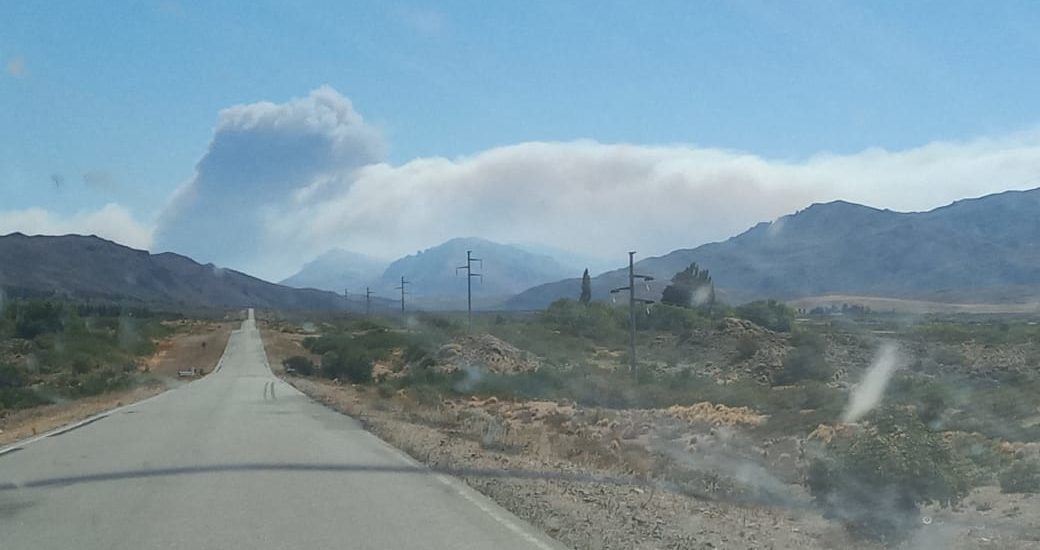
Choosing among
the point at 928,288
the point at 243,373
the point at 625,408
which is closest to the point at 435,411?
the point at 625,408

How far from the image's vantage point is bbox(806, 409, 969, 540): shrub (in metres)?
13.9

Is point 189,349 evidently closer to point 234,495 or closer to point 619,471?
point 619,471

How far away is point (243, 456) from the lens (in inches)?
741

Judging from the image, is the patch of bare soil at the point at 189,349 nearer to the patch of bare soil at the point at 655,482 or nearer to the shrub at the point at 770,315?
the shrub at the point at 770,315

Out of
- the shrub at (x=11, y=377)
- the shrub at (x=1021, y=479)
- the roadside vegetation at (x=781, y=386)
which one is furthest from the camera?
the shrub at (x=11, y=377)

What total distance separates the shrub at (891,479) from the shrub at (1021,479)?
0.94m

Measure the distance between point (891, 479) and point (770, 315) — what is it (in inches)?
2764

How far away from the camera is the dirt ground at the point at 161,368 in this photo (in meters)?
37.6

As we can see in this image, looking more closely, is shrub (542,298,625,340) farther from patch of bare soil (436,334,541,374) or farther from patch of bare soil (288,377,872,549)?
patch of bare soil (288,377,872,549)

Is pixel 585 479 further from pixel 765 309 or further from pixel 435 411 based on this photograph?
pixel 765 309

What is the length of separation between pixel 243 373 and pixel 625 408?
29231 mm

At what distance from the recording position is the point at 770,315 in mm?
83062

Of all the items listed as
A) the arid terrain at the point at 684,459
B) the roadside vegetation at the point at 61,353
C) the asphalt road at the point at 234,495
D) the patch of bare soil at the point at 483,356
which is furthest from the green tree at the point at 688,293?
the asphalt road at the point at 234,495

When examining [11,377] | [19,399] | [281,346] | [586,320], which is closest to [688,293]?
[586,320]
